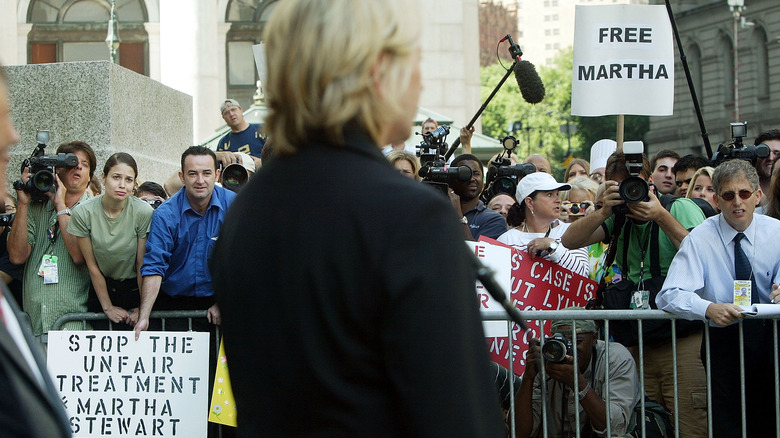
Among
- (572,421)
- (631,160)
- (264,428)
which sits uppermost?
(631,160)

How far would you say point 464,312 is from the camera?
166 centimetres

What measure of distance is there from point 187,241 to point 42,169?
43.3 inches

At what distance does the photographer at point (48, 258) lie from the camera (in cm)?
696

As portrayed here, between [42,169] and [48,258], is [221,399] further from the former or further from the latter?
[42,169]

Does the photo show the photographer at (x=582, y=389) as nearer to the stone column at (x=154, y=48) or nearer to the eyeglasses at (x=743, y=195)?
the eyeglasses at (x=743, y=195)

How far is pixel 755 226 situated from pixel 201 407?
3507mm

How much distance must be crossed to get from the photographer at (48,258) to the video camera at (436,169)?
8.10ft

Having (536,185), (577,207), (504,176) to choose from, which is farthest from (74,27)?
(536,185)

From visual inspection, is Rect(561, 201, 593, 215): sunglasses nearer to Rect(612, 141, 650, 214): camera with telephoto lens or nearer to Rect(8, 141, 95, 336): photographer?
Rect(612, 141, 650, 214): camera with telephoto lens

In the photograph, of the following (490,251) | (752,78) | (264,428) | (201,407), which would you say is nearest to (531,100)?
(490,251)

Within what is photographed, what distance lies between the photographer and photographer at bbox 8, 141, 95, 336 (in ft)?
22.8

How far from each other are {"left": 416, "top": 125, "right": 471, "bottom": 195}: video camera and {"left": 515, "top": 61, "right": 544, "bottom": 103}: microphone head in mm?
1731

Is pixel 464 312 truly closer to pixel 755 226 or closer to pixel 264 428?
pixel 264 428

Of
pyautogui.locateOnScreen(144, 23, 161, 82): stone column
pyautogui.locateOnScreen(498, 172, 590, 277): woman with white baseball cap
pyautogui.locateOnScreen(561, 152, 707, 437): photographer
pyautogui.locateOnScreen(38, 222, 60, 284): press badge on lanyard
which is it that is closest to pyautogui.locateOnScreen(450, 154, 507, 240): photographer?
pyautogui.locateOnScreen(498, 172, 590, 277): woman with white baseball cap
